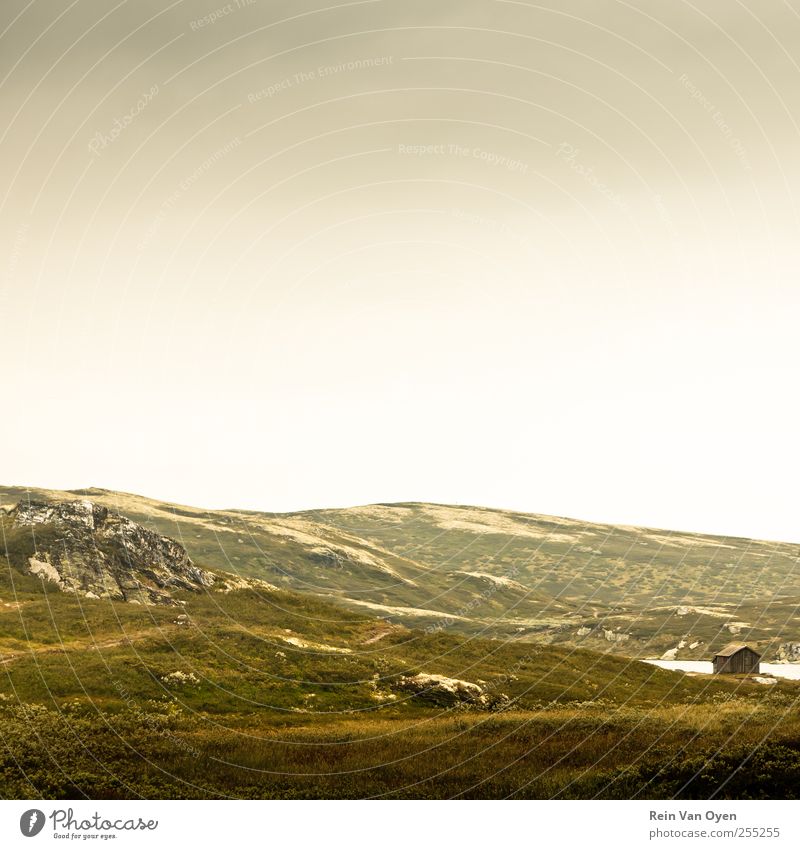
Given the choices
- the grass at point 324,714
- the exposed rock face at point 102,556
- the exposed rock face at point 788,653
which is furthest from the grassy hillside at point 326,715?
the exposed rock face at point 788,653

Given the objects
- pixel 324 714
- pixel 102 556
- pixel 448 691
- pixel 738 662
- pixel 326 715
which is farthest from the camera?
pixel 102 556

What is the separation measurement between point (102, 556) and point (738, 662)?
278ft

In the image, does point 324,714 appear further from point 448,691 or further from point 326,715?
point 448,691

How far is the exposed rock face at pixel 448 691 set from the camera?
253 ft

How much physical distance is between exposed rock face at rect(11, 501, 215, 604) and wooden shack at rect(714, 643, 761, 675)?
69.8 metres

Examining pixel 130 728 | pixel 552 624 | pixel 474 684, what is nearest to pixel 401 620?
pixel 552 624

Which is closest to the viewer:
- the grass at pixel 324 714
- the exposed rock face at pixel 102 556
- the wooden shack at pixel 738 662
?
the grass at pixel 324 714

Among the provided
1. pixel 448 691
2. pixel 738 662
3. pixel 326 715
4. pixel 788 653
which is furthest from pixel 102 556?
pixel 788 653

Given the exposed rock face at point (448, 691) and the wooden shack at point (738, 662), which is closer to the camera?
the exposed rock face at point (448, 691)

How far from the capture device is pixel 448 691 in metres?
78.9

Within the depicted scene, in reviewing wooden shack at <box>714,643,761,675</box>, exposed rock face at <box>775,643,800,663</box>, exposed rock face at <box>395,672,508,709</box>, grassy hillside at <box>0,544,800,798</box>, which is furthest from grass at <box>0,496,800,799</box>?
exposed rock face at <box>775,643,800,663</box>

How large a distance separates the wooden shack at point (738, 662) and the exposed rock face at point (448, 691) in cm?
4028

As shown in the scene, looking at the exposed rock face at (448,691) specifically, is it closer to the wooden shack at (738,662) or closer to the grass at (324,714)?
the grass at (324,714)
